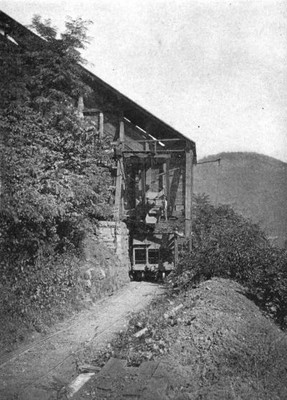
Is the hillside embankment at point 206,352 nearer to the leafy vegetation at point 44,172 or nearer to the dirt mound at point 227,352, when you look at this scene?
the dirt mound at point 227,352

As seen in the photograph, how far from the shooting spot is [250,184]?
62.0 metres

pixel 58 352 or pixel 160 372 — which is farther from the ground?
pixel 160 372

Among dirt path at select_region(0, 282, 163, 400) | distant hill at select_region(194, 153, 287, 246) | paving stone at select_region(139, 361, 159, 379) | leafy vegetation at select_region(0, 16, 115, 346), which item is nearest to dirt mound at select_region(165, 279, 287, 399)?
paving stone at select_region(139, 361, 159, 379)

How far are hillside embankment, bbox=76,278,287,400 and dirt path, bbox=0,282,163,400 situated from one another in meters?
0.53

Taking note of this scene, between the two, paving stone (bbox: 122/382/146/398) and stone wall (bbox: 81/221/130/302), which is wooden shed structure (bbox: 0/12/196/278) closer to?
stone wall (bbox: 81/221/130/302)

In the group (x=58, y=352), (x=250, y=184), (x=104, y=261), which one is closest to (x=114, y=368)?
(x=58, y=352)

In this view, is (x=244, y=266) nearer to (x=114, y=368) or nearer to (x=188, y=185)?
(x=114, y=368)

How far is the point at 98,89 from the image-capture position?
18.4 meters

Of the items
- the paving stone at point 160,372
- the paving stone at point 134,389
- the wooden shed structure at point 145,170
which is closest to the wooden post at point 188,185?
the wooden shed structure at point 145,170

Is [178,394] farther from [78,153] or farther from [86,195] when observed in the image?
[78,153]

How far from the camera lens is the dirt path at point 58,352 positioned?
17.1 ft

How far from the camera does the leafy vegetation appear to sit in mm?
7506

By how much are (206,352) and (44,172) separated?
556cm

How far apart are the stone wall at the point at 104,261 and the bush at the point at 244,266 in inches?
98.6
